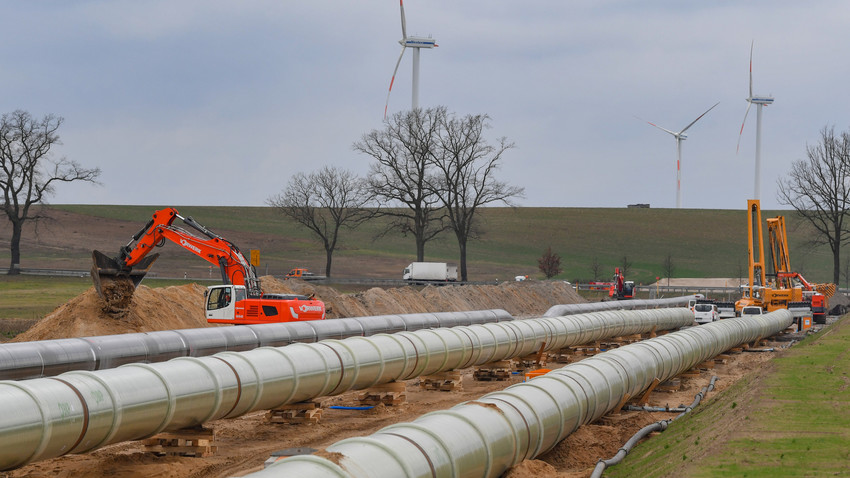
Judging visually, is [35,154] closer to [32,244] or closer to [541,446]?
[32,244]

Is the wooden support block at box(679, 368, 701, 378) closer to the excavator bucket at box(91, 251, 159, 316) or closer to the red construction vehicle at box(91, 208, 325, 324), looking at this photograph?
the red construction vehicle at box(91, 208, 325, 324)

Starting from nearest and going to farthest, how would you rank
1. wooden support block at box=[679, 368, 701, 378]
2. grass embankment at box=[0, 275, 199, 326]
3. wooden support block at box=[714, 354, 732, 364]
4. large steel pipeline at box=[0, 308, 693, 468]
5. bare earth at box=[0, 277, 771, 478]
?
large steel pipeline at box=[0, 308, 693, 468] → bare earth at box=[0, 277, 771, 478] → wooden support block at box=[679, 368, 701, 378] → wooden support block at box=[714, 354, 732, 364] → grass embankment at box=[0, 275, 199, 326]

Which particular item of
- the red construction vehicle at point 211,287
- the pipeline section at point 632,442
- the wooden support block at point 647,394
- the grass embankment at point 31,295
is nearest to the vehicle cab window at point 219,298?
the red construction vehicle at point 211,287

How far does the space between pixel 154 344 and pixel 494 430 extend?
1172 centimetres

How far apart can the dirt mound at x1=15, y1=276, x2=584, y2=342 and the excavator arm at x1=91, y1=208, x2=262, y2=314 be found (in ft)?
2.61

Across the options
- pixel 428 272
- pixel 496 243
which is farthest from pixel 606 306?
pixel 496 243

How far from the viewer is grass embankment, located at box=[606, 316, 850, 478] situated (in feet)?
38.6

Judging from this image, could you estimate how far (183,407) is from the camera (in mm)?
14062

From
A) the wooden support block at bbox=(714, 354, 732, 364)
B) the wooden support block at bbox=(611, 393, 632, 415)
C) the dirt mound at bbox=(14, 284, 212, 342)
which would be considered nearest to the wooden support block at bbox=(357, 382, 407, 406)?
the wooden support block at bbox=(611, 393, 632, 415)

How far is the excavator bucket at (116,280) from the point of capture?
2908 cm

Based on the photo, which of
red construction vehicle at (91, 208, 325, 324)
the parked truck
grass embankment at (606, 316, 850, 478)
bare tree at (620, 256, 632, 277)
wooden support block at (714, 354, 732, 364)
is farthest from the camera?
bare tree at (620, 256, 632, 277)

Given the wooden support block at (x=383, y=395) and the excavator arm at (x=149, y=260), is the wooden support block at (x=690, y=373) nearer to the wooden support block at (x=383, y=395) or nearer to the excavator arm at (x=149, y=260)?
the wooden support block at (x=383, y=395)

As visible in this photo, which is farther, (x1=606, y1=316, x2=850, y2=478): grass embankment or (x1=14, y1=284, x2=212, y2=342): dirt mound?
(x1=14, y1=284, x2=212, y2=342): dirt mound

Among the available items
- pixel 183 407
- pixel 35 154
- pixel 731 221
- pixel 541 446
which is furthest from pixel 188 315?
pixel 731 221
